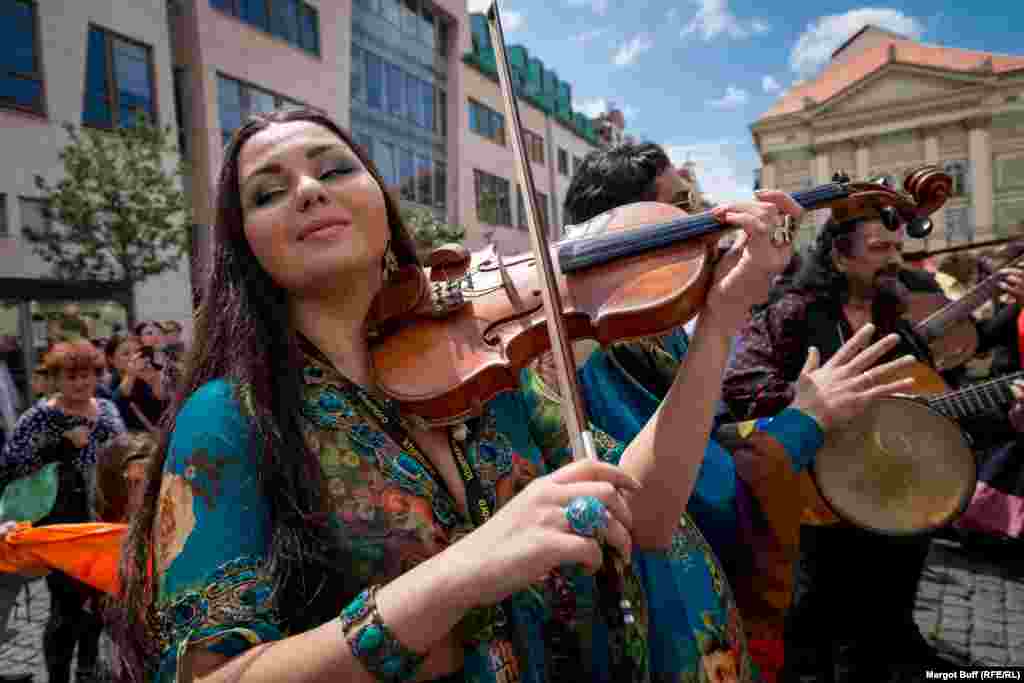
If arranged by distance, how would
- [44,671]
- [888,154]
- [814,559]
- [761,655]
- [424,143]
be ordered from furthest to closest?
[888,154]
[424,143]
[44,671]
[814,559]
[761,655]

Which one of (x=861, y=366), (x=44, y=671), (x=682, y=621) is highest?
(x=861, y=366)

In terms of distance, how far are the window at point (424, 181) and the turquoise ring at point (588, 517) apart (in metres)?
23.0

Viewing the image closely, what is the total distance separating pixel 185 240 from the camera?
11547 mm

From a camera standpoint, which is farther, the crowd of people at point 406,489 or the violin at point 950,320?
the violin at point 950,320

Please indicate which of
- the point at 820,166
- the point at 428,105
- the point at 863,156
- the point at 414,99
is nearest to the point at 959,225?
the point at 863,156

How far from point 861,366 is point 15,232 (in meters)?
13.7

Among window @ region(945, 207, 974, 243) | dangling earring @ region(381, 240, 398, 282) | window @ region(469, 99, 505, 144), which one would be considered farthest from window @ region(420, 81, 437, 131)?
window @ region(945, 207, 974, 243)

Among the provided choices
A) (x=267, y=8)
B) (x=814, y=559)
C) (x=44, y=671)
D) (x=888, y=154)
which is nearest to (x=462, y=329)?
(x=814, y=559)

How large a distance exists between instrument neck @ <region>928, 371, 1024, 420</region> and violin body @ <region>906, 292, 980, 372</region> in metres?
0.52

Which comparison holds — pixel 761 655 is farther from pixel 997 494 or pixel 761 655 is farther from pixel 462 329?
pixel 997 494

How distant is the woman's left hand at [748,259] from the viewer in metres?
1.22

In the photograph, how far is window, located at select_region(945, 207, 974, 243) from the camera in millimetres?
36469

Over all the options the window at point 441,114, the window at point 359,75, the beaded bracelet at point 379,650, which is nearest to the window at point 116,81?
the window at point 359,75

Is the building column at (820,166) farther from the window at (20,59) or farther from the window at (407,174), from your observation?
the window at (20,59)
